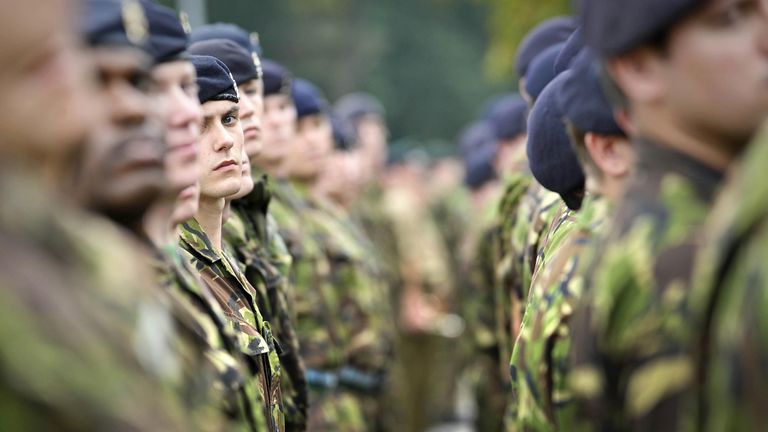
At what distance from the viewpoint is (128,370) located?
284 centimetres

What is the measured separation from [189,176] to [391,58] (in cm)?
3729

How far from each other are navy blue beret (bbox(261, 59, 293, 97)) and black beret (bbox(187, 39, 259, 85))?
1.46 m

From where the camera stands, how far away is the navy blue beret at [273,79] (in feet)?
26.4

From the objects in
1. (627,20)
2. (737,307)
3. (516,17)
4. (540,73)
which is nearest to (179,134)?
(627,20)

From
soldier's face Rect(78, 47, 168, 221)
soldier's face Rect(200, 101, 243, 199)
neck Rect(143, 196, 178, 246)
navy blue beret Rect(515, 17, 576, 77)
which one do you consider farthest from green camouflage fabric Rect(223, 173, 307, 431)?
soldier's face Rect(78, 47, 168, 221)

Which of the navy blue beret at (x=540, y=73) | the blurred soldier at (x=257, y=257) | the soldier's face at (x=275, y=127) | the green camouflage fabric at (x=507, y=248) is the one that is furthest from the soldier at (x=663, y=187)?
the soldier's face at (x=275, y=127)

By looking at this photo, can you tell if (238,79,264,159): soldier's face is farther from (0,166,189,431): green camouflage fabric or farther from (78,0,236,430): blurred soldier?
(0,166,189,431): green camouflage fabric

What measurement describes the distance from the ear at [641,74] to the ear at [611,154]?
3.09 feet

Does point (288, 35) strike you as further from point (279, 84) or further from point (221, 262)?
point (221, 262)

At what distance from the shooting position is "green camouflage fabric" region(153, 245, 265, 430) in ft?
12.1

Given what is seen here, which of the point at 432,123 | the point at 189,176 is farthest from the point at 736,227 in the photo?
the point at 432,123

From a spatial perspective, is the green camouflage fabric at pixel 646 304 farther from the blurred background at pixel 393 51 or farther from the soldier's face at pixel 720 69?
the blurred background at pixel 393 51

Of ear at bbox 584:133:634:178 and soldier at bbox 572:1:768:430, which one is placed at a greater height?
soldier at bbox 572:1:768:430

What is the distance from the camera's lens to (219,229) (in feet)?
18.3
